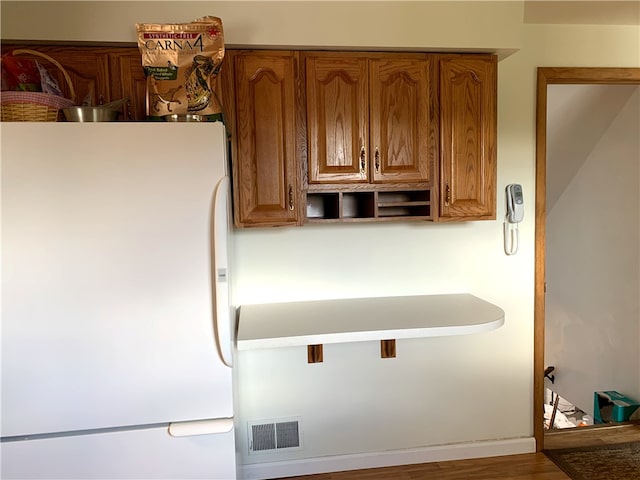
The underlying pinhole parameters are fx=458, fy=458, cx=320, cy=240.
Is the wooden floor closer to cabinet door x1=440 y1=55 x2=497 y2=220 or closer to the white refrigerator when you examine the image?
the white refrigerator

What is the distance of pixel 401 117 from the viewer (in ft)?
6.64

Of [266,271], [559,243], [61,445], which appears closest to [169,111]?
[266,271]

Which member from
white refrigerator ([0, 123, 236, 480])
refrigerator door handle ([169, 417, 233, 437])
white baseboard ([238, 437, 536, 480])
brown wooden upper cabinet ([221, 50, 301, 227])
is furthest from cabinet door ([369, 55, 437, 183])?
white baseboard ([238, 437, 536, 480])

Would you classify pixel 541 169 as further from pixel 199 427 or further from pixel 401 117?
pixel 199 427

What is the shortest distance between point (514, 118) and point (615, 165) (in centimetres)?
119

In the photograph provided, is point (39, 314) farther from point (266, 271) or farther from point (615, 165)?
point (615, 165)

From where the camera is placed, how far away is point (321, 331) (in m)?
1.82

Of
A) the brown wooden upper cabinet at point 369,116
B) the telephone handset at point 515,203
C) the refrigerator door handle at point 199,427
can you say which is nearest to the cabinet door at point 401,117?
the brown wooden upper cabinet at point 369,116

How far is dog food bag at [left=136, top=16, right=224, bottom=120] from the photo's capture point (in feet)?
5.09

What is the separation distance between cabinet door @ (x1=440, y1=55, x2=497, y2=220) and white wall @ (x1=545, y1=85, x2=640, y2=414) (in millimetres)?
1203

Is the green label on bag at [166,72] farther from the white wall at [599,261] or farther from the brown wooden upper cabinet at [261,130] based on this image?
the white wall at [599,261]

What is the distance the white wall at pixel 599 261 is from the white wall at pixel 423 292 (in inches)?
31.5

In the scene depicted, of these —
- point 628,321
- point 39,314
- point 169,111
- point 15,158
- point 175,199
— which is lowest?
point 628,321

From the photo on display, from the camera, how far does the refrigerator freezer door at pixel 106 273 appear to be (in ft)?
4.43
